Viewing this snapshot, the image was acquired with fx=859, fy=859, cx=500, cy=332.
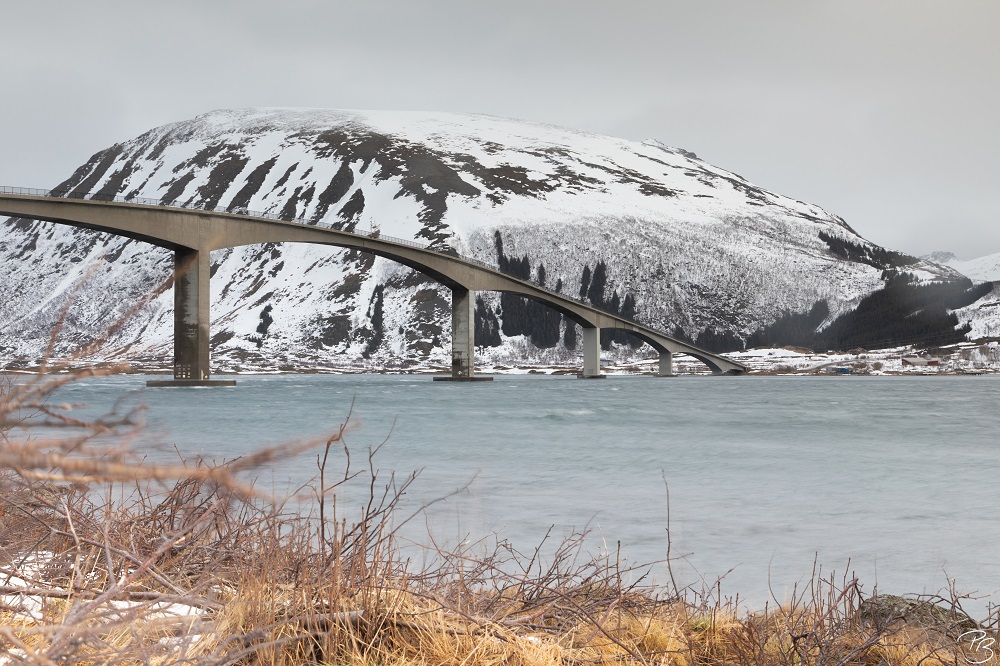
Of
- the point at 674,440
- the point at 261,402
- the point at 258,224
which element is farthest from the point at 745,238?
the point at 674,440

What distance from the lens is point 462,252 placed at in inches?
5748

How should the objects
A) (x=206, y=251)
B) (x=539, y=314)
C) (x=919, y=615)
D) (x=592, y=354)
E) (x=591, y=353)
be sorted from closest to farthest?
(x=919, y=615), (x=206, y=251), (x=592, y=354), (x=591, y=353), (x=539, y=314)

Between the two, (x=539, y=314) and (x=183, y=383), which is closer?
(x=183, y=383)

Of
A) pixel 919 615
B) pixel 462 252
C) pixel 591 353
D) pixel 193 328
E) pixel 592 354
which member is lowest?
pixel 919 615

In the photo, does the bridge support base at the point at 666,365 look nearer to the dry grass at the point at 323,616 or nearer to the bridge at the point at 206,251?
the bridge at the point at 206,251

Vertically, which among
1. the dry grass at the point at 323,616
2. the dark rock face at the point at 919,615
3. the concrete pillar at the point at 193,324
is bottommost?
the dark rock face at the point at 919,615

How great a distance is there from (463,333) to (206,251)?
3703 centimetres

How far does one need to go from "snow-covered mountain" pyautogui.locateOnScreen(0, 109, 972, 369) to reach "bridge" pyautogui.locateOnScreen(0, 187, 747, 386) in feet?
128

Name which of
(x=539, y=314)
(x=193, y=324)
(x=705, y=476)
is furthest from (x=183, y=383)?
(x=539, y=314)

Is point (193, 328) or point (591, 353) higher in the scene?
point (193, 328)

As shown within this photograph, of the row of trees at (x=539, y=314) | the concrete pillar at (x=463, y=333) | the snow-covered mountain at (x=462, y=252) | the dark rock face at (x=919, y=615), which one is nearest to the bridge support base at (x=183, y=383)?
the concrete pillar at (x=463, y=333)

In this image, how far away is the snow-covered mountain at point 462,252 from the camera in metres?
137

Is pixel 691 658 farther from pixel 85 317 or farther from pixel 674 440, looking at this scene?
pixel 85 317

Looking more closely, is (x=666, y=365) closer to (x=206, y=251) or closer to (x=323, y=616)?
(x=206, y=251)
